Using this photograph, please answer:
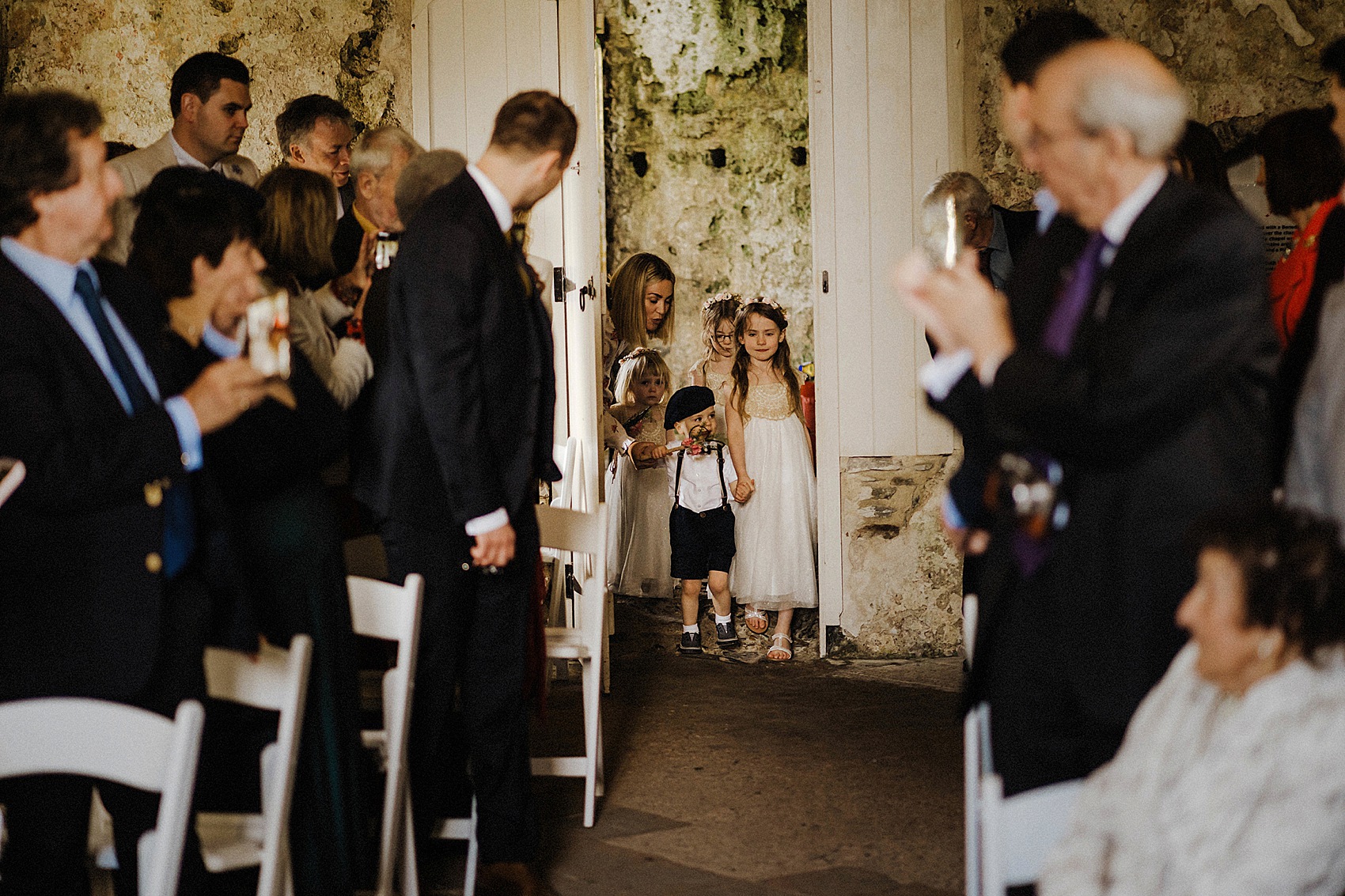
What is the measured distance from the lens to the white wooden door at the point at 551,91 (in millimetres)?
5262

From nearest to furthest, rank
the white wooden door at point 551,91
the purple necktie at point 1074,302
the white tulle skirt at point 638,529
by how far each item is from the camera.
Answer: the purple necktie at point 1074,302 < the white wooden door at point 551,91 < the white tulle skirt at point 638,529

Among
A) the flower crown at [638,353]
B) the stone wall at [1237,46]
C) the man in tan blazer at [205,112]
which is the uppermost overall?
the stone wall at [1237,46]

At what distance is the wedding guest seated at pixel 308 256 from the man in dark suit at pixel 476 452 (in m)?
0.17

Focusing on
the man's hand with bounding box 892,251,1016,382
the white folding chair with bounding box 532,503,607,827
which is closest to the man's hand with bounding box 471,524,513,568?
the white folding chair with bounding box 532,503,607,827

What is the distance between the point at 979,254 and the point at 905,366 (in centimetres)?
123

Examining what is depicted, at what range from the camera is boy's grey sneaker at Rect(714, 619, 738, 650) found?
598 cm

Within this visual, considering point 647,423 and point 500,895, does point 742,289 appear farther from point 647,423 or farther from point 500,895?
point 500,895

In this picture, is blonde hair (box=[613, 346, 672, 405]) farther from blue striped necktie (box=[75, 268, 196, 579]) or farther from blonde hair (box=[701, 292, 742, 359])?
blue striped necktie (box=[75, 268, 196, 579])

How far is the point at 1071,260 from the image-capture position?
6.51ft

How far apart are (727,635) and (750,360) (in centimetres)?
124

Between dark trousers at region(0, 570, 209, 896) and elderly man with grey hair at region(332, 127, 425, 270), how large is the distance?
1647 mm

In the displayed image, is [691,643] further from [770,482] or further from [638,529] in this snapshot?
[770,482]

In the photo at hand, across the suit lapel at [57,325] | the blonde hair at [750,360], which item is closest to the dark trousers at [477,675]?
the suit lapel at [57,325]

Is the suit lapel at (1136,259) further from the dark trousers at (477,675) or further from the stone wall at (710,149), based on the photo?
the stone wall at (710,149)
